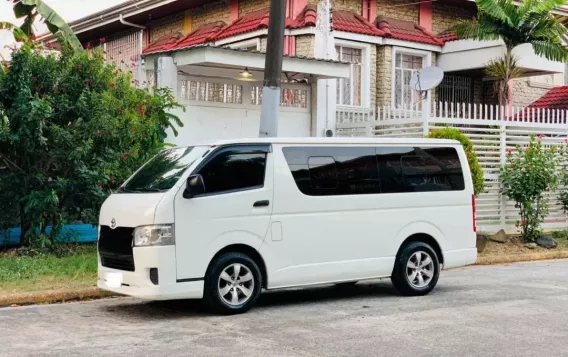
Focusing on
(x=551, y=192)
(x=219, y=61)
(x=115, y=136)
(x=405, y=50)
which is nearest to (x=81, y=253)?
(x=115, y=136)

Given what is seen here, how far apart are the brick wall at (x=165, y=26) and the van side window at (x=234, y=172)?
1514 cm

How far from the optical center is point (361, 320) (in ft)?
27.8

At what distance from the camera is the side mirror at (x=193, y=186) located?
857 cm

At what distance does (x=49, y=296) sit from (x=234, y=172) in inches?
115

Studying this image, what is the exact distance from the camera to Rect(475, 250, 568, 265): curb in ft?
48.0

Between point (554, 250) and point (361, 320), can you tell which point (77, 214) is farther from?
point (554, 250)

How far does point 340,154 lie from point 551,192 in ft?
31.2

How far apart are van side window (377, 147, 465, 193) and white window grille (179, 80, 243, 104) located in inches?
243

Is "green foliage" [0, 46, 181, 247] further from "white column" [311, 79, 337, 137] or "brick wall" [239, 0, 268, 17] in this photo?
"brick wall" [239, 0, 268, 17]

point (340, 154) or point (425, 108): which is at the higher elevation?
point (425, 108)

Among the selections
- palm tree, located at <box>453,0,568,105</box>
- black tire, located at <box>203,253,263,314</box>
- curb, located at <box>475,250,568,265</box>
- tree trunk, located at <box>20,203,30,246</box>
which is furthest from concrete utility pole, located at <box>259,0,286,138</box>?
palm tree, located at <box>453,0,568,105</box>

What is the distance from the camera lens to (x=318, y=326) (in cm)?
Answer: 814

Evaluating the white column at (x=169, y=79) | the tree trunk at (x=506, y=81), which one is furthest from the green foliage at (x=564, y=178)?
the white column at (x=169, y=79)

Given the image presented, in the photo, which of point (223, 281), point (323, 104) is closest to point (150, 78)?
point (323, 104)
